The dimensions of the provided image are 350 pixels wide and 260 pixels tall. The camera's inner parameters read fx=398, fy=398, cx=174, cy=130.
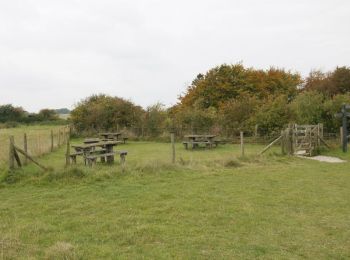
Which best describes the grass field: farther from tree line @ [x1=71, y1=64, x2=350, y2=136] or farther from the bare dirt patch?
tree line @ [x1=71, y1=64, x2=350, y2=136]

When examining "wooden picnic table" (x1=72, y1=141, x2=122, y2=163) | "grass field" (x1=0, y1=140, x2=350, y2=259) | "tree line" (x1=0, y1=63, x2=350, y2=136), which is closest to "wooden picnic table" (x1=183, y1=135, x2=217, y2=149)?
"tree line" (x1=0, y1=63, x2=350, y2=136)

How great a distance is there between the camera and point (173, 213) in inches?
294

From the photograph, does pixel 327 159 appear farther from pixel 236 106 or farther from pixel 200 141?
pixel 236 106

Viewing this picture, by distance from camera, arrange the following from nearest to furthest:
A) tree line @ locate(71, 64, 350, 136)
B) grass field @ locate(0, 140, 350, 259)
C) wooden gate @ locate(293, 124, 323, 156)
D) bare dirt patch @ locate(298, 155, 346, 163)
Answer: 1. grass field @ locate(0, 140, 350, 259)
2. bare dirt patch @ locate(298, 155, 346, 163)
3. wooden gate @ locate(293, 124, 323, 156)
4. tree line @ locate(71, 64, 350, 136)

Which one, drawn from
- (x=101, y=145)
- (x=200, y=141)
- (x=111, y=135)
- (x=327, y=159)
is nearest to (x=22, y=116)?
(x=111, y=135)

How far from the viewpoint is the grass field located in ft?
18.0

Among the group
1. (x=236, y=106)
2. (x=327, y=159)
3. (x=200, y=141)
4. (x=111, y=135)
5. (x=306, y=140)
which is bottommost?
(x=327, y=159)

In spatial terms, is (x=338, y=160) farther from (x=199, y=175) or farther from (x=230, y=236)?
(x=230, y=236)

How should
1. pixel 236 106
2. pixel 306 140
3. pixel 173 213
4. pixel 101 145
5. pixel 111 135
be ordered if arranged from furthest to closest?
1. pixel 236 106
2. pixel 111 135
3. pixel 306 140
4. pixel 101 145
5. pixel 173 213

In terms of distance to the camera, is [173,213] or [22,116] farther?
[22,116]

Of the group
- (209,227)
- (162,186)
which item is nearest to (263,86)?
(162,186)

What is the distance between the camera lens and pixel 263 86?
42156 mm

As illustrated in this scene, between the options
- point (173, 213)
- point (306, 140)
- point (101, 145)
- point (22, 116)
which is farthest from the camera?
point (22, 116)

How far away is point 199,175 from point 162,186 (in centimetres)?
201
